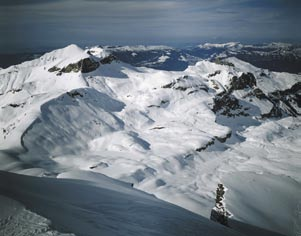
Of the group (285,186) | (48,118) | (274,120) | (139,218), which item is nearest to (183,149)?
(285,186)

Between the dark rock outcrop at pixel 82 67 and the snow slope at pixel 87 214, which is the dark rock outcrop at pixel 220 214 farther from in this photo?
the dark rock outcrop at pixel 82 67

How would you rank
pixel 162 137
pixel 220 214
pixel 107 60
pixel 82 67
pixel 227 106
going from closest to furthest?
1. pixel 220 214
2. pixel 162 137
3. pixel 227 106
4. pixel 82 67
5. pixel 107 60

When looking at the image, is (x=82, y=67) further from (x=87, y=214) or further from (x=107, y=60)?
(x=87, y=214)

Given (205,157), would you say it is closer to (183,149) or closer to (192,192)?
(183,149)

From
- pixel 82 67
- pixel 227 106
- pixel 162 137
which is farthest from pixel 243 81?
pixel 82 67

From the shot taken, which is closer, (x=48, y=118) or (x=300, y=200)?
(x=300, y=200)

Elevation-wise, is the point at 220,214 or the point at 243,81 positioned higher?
the point at 243,81

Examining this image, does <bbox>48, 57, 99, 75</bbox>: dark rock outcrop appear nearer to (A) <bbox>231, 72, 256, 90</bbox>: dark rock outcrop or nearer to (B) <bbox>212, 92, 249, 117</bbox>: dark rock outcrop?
(B) <bbox>212, 92, 249, 117</bbox>: dark rock outcrop

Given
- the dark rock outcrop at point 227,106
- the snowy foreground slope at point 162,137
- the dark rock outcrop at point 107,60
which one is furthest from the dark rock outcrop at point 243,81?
the dark rock outcrop at point 107,60
